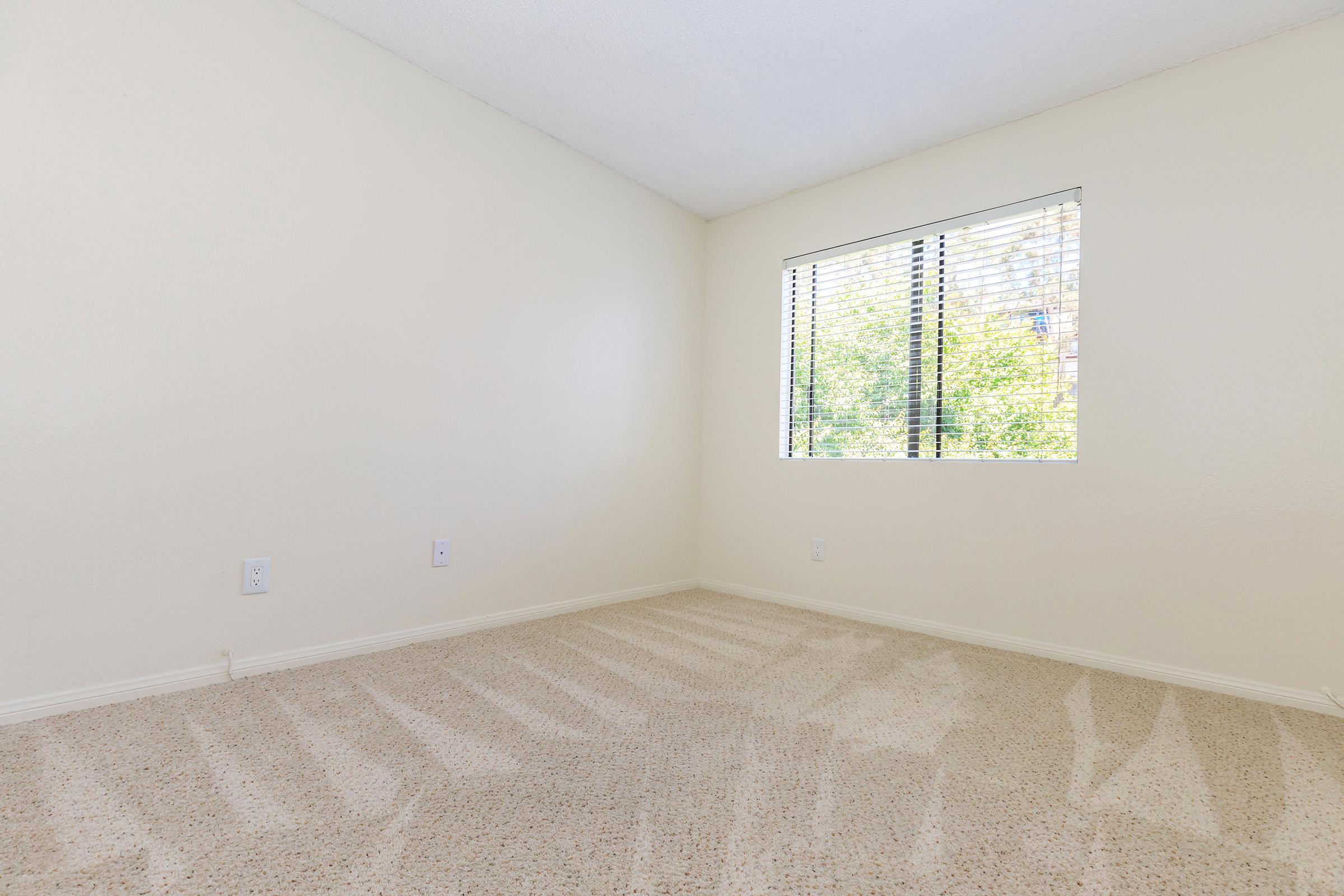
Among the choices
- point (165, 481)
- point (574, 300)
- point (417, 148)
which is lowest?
point (165, 481)

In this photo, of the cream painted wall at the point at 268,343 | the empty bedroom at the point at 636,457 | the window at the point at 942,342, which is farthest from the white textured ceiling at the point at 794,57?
the window at the point at 942,342

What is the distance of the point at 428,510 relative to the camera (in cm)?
261

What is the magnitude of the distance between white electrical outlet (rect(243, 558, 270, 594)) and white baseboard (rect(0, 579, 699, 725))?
232 mm

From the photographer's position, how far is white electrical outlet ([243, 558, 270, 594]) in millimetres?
2104

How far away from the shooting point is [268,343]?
7.08 feet

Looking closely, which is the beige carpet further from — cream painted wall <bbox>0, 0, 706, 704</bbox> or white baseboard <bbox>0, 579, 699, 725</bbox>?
cream painted wall <bbox>0, 0, 706, 704</bbox>

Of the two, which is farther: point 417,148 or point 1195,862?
point 417,148

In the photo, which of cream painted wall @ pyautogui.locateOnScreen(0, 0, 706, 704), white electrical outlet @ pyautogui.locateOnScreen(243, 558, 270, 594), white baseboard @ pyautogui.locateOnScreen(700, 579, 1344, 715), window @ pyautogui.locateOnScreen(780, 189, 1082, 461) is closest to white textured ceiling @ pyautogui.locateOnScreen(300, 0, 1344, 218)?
cream painted wall @ pyautogui.locateOnScreen(0, 0, 706, 704)

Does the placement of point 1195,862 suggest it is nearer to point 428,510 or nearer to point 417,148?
point 428,510

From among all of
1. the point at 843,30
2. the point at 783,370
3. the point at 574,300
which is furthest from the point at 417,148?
the point at 783,370

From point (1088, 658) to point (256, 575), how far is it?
10.2ft

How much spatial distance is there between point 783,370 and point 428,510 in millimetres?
2054

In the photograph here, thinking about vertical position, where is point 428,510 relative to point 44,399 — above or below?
below

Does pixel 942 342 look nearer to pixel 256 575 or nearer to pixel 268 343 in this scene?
pixel 268 343
